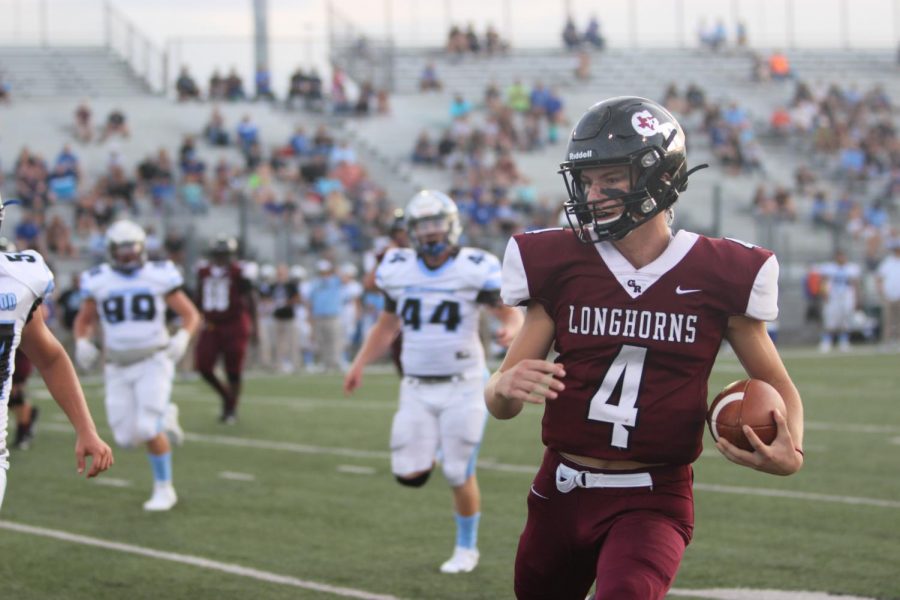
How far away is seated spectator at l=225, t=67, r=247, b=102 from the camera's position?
26.4 meters

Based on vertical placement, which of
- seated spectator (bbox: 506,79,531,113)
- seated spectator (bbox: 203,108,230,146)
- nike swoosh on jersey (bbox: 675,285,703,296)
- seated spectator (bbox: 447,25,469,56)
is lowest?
nike swoosh on jersey (bbox: 675,285,703,296)

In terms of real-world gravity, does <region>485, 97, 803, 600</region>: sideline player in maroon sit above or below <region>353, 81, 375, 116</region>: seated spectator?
below

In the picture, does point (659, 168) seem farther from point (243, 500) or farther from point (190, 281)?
point (190, 281)

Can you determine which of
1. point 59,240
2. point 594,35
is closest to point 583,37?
point 594,35

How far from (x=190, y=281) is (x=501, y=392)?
53.7ft

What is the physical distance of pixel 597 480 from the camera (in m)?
3.62

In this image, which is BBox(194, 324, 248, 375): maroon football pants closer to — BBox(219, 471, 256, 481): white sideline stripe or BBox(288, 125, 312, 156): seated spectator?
BBox(219, 471, 256, 481): white sideline stripe

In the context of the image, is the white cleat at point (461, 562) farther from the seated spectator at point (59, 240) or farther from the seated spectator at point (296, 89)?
the seated spectator at point (296, 89)

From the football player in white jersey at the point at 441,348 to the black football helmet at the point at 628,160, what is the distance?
2.83 meters

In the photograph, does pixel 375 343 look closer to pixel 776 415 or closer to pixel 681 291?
pixel 681 291

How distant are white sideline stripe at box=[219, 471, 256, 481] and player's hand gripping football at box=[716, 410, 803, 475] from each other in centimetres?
626

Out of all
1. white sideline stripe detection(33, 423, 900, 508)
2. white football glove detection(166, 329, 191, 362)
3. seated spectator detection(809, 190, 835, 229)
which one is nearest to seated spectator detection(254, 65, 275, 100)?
seated spectator detection(809, 190, 835, 229)

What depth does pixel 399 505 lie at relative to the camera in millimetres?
8055

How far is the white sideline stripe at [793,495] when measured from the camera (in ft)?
25.5
